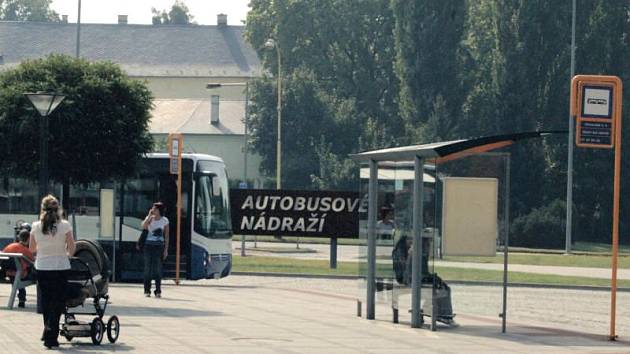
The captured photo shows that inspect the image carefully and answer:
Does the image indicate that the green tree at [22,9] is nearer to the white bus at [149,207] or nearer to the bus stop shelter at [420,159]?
the white bus at [149,207]

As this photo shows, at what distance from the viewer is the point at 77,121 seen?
27.3 m

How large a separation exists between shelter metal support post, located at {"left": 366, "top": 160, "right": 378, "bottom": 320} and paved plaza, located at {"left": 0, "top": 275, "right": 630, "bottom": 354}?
0.25 meters

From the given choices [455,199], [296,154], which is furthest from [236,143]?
[455,199]

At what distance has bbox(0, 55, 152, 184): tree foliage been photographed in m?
26.7

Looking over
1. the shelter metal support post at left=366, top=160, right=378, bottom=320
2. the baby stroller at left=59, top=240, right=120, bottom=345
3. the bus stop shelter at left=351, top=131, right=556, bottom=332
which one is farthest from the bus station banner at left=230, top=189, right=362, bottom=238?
the baby stroller at left=59, top=240, right=120, bottom=345

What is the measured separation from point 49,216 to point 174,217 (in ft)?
51.1

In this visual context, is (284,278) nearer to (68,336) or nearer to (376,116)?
(68,336)

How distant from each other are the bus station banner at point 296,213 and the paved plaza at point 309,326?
1036 centimetres

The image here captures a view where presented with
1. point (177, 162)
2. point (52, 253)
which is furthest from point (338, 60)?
point (52, 253)

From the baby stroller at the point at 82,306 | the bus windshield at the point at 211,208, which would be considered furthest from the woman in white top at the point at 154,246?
the baby stroller at the point at 82,306

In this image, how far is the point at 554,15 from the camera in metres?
73.4

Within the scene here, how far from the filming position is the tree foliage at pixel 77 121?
26.7m

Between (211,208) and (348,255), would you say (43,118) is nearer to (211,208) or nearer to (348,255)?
(211,208)

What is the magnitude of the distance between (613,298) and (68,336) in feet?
23.4
